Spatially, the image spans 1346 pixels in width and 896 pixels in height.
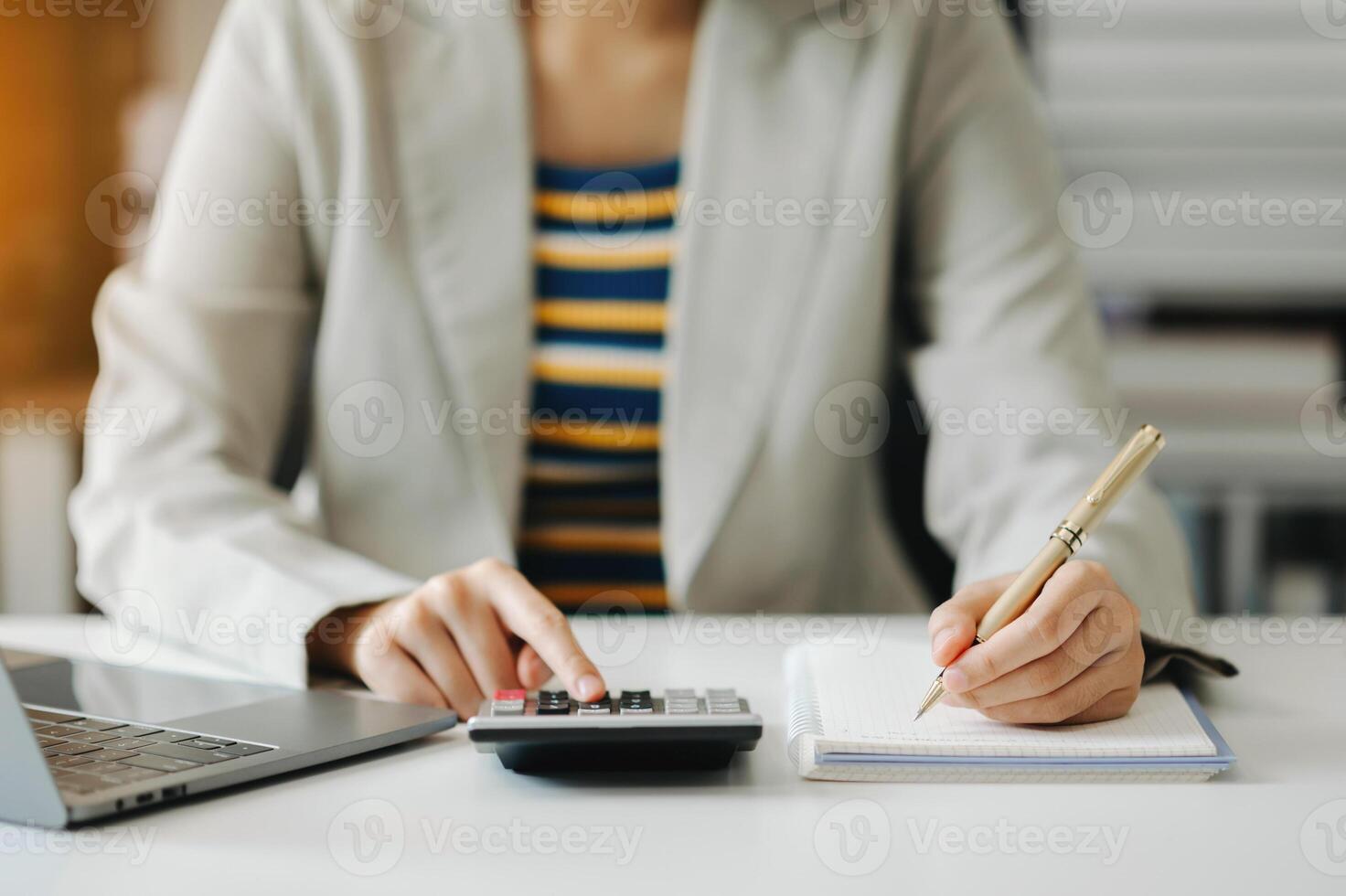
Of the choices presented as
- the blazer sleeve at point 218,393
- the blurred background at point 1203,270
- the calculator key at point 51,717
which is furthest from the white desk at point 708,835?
the blurred background at point 1203,270

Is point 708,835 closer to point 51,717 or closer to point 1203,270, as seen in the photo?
point 51,717

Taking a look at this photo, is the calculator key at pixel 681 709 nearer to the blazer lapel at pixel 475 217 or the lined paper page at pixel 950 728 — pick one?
the lined paper page at pixel 950 728

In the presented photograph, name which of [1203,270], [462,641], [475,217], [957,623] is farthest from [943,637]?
[1203,270]

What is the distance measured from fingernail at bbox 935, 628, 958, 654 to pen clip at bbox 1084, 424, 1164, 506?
0.09 meters

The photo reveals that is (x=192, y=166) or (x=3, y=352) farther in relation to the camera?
(x=3, y=352)

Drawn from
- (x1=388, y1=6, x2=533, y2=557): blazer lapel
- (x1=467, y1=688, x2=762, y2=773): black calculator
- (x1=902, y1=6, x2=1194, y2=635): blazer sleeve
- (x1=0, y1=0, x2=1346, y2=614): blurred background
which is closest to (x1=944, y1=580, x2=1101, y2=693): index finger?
(x1=467, y1=688, x2=762, y2=773): black calculator

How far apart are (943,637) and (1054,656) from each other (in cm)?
5

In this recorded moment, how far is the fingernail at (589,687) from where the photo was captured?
570 mm

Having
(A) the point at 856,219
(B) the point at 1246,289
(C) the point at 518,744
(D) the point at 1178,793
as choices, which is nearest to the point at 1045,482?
(A) the point at 856,219

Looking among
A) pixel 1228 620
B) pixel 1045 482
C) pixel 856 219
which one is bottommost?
pixel 1228 620

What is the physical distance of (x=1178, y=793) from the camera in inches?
20.6

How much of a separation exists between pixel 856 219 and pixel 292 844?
0.74m

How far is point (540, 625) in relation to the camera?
0.63m

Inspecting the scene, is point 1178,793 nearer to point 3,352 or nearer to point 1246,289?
point 1246,289
